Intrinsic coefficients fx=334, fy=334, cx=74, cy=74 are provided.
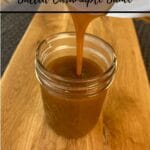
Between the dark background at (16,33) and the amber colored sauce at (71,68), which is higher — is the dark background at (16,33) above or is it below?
below

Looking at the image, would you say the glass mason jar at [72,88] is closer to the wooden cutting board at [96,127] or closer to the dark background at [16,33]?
the wooden cutting board at [96,127]

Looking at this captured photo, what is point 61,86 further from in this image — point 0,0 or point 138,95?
point 0,0

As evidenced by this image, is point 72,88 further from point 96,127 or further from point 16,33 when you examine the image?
point 16,33

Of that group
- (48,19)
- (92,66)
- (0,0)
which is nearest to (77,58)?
(92,66)

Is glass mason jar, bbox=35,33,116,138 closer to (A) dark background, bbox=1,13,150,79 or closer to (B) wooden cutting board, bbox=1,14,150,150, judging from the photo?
(B) wooden cutting board, bbox=1,14,150,150

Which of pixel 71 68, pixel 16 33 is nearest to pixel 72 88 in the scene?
pixel 71 68

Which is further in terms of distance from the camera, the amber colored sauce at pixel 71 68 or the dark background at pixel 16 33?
the dark background at pixel 16 33

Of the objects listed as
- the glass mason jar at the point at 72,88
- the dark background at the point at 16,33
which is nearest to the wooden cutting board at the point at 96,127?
the glass mason jar at the point at 72,88
